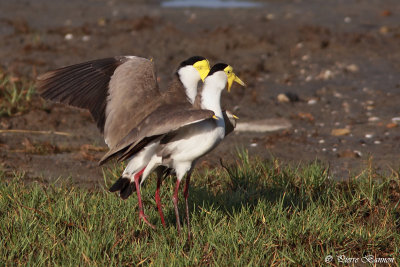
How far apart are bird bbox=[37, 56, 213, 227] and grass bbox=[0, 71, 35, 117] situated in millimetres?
2608

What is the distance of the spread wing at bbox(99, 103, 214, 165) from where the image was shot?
405cm

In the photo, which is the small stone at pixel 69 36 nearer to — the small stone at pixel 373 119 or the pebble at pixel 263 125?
the pebble at pixel 263 125

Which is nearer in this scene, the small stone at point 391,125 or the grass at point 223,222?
the grass at point 223,222

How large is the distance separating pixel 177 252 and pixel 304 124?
3.76m

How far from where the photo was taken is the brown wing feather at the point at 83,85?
16.2 feet

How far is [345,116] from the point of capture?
785 centimetres

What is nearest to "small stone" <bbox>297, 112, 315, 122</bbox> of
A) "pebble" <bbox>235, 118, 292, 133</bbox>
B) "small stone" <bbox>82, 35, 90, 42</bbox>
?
"pebble" <bbox>235, 118, 292, 133</bbox>

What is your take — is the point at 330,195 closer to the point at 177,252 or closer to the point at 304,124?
the point at 177,252

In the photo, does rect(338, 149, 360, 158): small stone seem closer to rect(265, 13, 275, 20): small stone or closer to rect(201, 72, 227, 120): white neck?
rect(201, 72, 227, 120): white neck

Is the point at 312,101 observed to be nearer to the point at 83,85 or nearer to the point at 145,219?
the point at 83,85

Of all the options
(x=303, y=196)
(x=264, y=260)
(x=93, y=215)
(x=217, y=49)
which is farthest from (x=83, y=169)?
(x=217, y=49)

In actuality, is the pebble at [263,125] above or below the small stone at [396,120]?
above

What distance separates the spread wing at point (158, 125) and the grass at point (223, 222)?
20.5 inches

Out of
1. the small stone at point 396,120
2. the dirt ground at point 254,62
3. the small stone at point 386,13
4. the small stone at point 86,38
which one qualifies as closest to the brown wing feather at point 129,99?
the dirt ground at point 254,62
